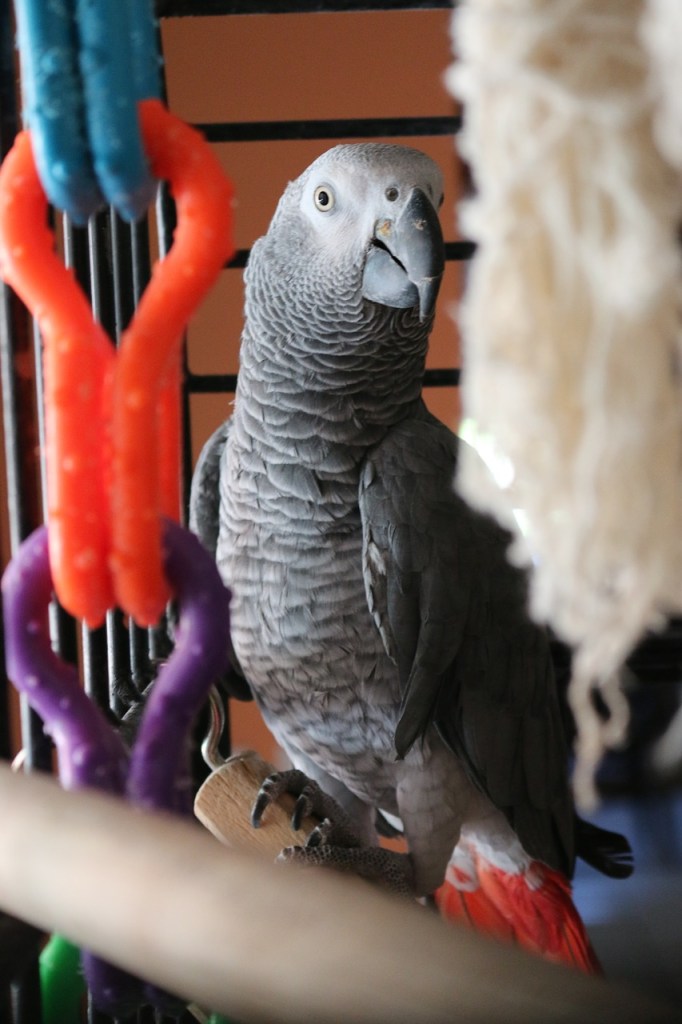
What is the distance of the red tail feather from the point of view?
107 centimetres

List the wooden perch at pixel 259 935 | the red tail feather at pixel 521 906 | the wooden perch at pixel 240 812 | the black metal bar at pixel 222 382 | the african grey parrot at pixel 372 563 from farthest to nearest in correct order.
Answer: the black metal bar at pixel 222 382 → the red tail feather at pixel 521 906 → the african grey parrot at pixel 372 563 → the wooden perch at pixel 240 812 → the wooden perch at pixel 259 935

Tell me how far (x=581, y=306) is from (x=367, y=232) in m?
0.64

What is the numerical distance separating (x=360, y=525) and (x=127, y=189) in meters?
0.65

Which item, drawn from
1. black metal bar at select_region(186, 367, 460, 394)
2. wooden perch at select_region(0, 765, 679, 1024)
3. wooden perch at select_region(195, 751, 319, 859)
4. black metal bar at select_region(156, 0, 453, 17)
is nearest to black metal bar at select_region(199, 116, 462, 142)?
black metal bar at select_region(156, 0, 453, 17)

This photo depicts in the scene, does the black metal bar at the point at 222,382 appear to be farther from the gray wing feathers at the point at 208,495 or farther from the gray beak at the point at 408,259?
the gray beak at the point at 408,259

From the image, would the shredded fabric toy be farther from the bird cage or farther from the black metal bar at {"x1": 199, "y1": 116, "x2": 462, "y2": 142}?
the black metal bar at {"x1": 199, "y1": 116, "x2": 462, "y2": 142}

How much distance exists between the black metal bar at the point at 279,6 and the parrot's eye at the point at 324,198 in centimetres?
16

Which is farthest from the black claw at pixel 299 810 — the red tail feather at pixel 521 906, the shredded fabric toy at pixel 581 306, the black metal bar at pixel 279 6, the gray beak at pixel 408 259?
the black metal bar at pixel 279 6

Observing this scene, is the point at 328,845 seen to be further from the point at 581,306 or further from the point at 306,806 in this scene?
the point at 581,306

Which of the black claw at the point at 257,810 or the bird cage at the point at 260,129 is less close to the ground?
the bird cage at the point at 260,129

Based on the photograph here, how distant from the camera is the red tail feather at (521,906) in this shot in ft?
3.51

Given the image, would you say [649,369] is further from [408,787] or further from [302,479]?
[408,787]

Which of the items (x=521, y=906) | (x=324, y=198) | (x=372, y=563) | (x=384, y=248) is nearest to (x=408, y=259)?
(x=384, y=248)

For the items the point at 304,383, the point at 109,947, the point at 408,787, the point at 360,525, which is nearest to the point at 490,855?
the point at 408,787
